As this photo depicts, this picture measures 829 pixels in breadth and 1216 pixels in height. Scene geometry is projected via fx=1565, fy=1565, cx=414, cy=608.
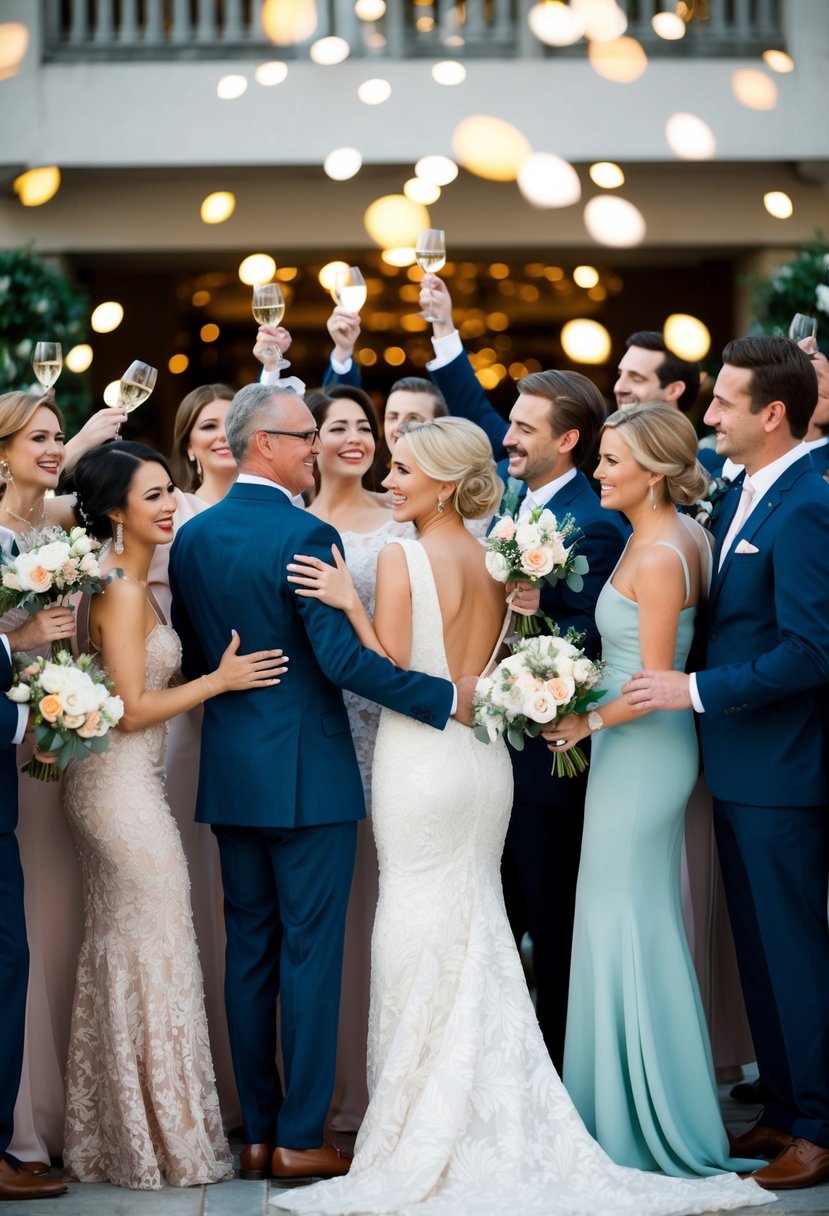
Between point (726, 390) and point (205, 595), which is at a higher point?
point (726, 390)

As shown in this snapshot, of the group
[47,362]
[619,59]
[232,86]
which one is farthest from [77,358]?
[47,362]

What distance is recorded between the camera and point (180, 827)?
4.70 meters

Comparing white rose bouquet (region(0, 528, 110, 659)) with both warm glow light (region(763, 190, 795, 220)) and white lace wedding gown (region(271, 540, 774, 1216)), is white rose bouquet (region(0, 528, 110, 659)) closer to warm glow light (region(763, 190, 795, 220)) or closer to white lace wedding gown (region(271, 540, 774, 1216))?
white lace wedding gown (region(271, 540, 774, 1216))

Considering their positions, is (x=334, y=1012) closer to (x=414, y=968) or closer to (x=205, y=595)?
(x=414, y=968)

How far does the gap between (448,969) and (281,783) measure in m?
0.65

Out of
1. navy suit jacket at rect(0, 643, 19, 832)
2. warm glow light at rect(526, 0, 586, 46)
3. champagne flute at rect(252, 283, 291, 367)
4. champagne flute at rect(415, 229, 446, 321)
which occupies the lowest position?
navy suit jacket at rect(0, 643, 19, 832)

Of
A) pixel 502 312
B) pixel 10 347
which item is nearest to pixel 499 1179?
pixel 10 347

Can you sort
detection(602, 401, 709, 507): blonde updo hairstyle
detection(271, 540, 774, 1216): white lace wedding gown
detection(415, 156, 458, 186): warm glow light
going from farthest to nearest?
1. detection(415, 156, 458, 186): warm glow light
2. detection(602, 401, 709, 507): blonde updo hairstyle
3. detection(271, 540, 774, 1216): white lace wedding gown

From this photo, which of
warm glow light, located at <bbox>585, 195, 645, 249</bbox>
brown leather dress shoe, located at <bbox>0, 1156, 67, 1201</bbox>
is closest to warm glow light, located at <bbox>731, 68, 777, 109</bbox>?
warm glow light, located at <bbox>585, 195, 645, 249</bbox>

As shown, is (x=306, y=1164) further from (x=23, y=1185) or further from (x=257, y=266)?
(x=257, y=266)

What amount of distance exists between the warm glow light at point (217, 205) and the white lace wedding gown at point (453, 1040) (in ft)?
24.3

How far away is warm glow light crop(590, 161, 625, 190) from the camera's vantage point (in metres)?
10.6

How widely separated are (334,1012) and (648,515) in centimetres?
156

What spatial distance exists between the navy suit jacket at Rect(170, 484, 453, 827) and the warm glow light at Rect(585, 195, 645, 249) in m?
7.42
